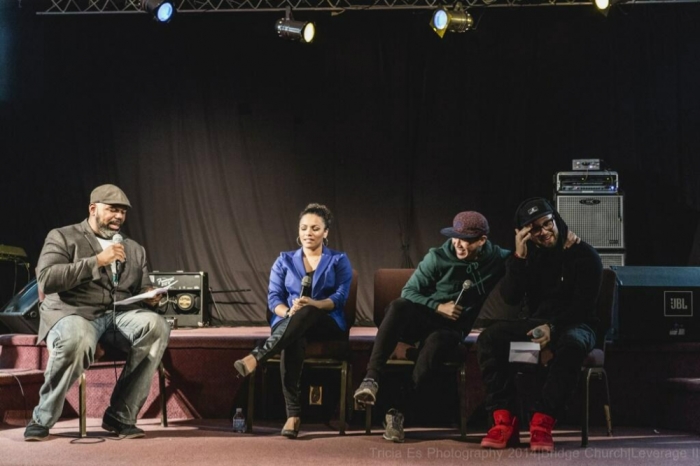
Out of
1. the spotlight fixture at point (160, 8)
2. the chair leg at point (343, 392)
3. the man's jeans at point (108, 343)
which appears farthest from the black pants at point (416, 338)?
the spotlight fixture at point (160, 8)

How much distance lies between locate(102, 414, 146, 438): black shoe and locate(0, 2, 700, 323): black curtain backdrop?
3.46 meters

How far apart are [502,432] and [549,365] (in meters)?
0.39

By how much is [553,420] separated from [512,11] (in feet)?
15.2

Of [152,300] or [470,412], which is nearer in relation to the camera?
[152,300]

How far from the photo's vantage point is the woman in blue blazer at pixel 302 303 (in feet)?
13.7

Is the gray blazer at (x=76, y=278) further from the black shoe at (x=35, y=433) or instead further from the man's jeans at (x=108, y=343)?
the black shoe at (x=35, y=433)

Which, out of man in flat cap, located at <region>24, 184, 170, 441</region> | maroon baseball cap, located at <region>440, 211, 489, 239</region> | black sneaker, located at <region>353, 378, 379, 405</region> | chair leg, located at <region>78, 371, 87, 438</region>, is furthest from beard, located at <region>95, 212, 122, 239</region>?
maroon baseball cap, located at <region>440, 211, 489, 239</region>

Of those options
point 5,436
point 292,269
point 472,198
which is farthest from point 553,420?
point 472,198

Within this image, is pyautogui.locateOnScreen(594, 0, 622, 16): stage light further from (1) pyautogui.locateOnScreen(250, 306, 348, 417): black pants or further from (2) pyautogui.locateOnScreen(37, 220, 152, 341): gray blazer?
(2) pyautogui.locateOnScreen(37, 220, 152, 341): gray blazer

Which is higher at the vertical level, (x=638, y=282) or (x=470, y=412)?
(x=638, y=282)

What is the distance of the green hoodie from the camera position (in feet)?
14.0

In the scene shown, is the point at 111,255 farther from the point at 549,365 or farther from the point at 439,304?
the point at 549,365

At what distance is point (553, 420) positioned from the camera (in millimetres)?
3791

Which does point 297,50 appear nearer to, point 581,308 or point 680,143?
point 680,143
